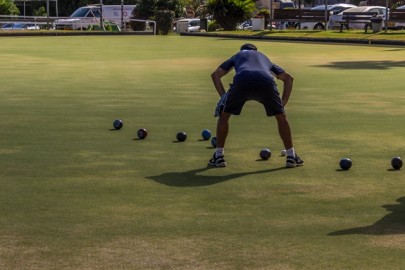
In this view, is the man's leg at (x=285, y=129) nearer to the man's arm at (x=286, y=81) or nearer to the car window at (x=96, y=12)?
the man's arm at (x=286, y=81)

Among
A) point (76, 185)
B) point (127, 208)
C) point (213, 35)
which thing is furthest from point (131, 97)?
point (213, 35)

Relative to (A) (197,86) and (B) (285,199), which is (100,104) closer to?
(A) (197,86)

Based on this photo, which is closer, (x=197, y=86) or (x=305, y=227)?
(x=305, y=227)

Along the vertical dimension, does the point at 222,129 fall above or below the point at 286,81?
below

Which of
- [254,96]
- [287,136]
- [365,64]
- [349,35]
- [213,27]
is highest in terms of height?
[254,96]

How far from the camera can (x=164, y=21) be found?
Answer: 59656 millimetres

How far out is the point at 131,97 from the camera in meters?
18.3

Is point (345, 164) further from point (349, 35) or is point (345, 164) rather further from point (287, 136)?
point (349, 35)

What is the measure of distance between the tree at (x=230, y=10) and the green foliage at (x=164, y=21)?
7.34 ft

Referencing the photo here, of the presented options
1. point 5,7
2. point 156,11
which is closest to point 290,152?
point 156,11

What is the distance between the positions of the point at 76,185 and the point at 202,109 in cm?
712

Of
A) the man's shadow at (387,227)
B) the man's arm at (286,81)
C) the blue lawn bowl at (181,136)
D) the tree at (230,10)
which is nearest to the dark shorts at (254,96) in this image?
the man's arm at (286,81)

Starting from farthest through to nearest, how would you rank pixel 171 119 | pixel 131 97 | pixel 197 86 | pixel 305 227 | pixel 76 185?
pixel 197 86
pixel 131 97
pixel 171 119
pixel 76 185
pixel 305 227

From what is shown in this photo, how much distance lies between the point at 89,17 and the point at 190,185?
186 ft
